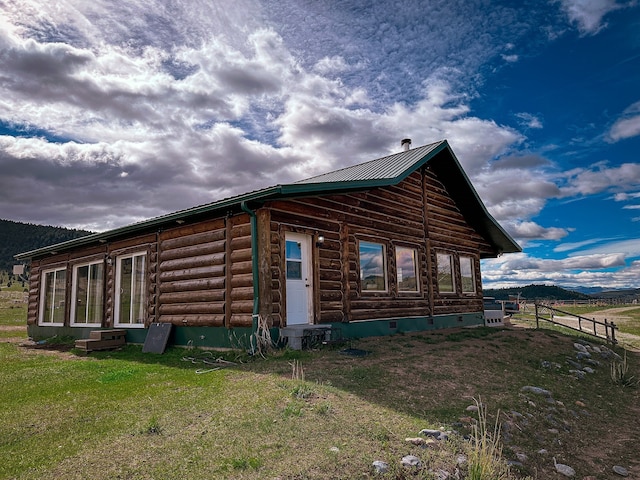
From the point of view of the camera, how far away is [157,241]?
11.8 m

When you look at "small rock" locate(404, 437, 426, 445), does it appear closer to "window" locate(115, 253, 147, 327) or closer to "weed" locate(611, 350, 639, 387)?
"weed" locate(611, 350, 639, 387)

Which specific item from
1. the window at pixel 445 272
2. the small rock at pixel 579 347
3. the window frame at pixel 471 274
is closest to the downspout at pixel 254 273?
the window at pixel 445 272

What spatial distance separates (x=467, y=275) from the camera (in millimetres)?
16812

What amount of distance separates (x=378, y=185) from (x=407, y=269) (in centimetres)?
387

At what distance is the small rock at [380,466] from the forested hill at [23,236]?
75800 mm

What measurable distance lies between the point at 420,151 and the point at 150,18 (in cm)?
872

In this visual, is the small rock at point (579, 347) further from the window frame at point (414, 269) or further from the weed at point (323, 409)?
the weed at point (323, 409)

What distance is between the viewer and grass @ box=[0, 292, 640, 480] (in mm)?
3951

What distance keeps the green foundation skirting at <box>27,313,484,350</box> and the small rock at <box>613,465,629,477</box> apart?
565 centimetres

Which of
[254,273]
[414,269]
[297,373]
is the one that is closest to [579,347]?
[414,269]

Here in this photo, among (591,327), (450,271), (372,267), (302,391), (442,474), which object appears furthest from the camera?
(591,327)

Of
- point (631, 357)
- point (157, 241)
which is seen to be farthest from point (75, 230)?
point (631, 357)

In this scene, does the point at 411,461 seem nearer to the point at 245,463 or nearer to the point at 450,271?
the point at 245,463

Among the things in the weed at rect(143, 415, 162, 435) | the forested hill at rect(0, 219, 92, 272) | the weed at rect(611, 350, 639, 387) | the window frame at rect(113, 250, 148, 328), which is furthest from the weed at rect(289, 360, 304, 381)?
the forested hill at rect(0, 219, 92, 272)
